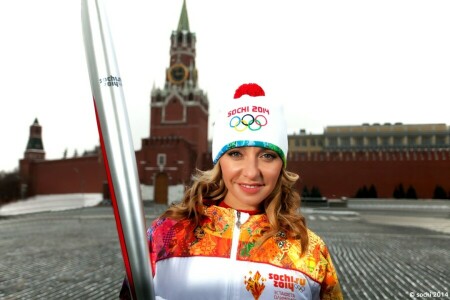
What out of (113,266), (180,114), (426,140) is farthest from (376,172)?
(113,266)

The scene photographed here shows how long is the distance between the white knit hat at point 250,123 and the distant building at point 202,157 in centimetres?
2442

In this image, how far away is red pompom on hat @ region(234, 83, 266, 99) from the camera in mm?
1467

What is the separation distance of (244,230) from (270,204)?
14 cm

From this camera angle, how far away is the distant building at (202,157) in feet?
95.0

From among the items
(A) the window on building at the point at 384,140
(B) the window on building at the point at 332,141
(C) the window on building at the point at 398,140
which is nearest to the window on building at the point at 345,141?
(B) the window on building at the point at 332,141

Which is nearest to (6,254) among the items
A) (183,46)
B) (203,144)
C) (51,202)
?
(51,202)

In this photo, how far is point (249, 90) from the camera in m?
1.47

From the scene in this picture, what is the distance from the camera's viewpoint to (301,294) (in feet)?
3.88

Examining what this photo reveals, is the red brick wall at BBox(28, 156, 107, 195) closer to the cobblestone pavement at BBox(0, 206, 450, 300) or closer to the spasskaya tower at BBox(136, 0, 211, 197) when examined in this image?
the spasskaya tower at BBox(136, 0, 211, 197)

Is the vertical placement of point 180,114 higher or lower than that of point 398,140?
higher

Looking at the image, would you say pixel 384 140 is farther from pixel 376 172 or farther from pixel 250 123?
pixel 250 123

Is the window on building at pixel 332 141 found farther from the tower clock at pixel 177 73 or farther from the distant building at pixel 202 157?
the tower clock at pixel 177 73

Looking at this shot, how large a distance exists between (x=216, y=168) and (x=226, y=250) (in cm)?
35
